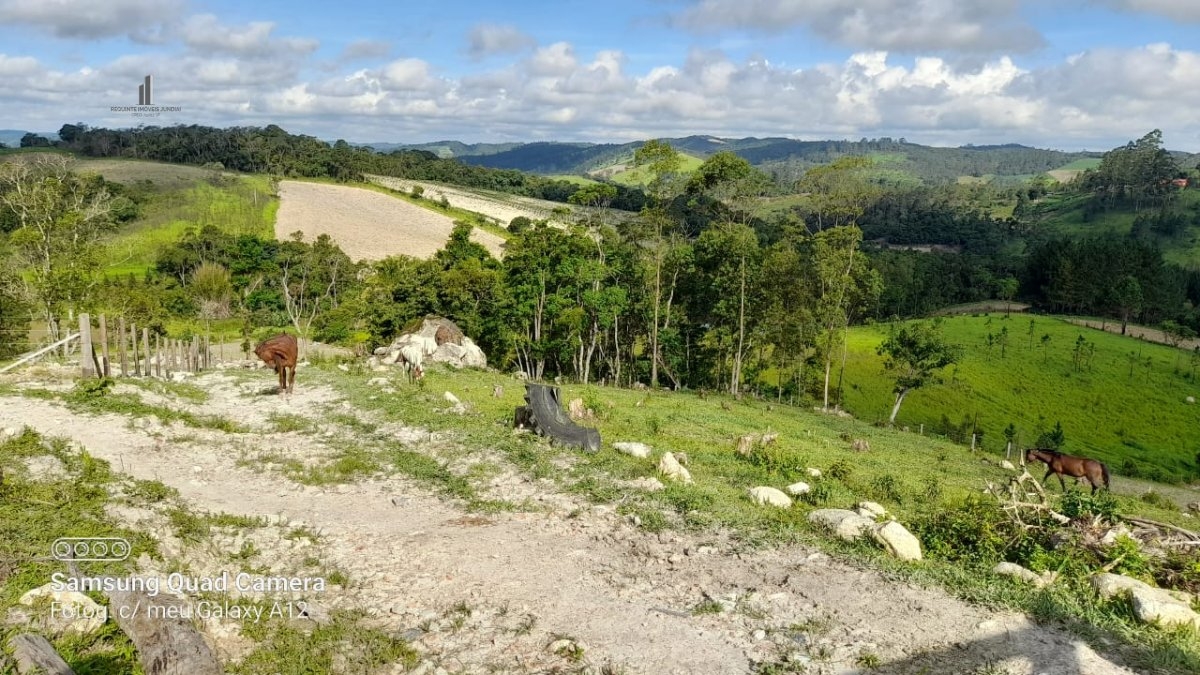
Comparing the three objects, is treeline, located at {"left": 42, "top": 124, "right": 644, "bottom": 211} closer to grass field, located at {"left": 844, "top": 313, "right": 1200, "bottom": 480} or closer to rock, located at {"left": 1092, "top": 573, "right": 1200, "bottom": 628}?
grass field, located at {"left": 844, "top": 313, "right": 1200, "bottom": 480}

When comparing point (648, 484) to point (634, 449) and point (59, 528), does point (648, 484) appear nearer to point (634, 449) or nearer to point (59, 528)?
point (634, 449)

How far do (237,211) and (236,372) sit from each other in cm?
7261

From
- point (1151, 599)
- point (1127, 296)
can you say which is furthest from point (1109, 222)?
point (1151, 599)

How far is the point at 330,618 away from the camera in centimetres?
849

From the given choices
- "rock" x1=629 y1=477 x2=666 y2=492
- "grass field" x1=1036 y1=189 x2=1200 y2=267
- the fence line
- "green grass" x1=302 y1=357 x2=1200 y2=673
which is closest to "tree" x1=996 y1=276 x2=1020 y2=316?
"grass field" x1=1036 y1=189 x2=1200 y2=267

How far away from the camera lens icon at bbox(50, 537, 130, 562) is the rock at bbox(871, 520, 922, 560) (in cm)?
1088

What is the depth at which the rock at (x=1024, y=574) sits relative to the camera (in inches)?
367

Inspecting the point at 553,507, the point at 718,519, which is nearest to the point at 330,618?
the point at 553,507

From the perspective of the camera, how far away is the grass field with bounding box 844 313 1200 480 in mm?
44719

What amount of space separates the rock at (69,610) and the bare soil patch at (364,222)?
70495mm

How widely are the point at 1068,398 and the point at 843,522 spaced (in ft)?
173

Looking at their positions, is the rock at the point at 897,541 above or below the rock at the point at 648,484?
above

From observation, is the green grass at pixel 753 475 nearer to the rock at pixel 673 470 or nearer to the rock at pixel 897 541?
the rock at pixel 897 541

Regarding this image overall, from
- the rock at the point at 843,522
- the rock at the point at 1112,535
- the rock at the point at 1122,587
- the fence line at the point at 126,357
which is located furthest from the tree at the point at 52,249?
the rock at the point at 1112,535
